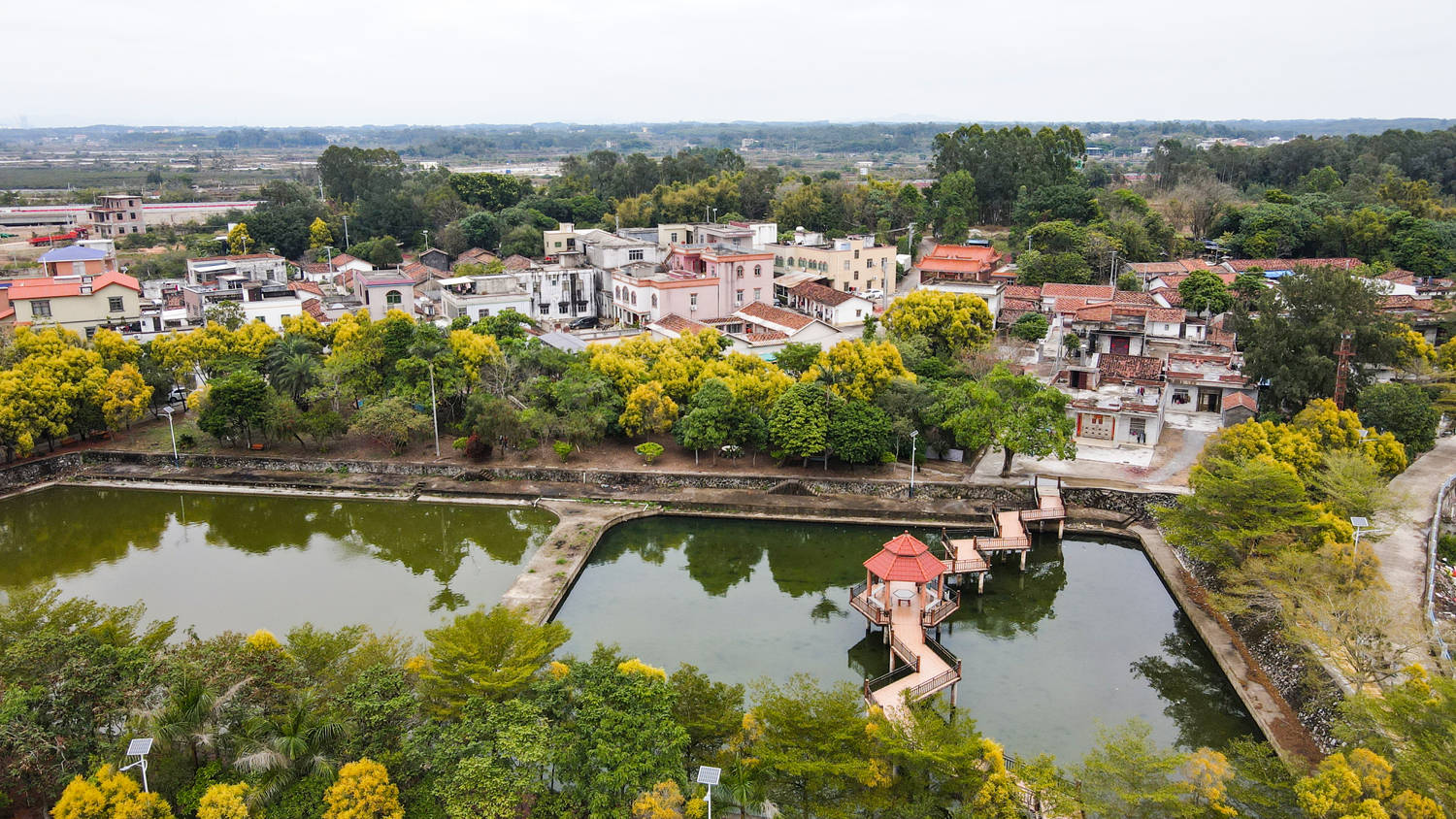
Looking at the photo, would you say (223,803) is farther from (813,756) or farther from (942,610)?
(942,610)

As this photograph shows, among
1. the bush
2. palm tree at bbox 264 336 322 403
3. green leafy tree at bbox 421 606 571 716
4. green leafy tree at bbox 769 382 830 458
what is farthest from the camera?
palm tree at bbox 264 336 322 403

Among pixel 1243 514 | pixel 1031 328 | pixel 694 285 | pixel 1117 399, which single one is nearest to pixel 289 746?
pixel 1243 514

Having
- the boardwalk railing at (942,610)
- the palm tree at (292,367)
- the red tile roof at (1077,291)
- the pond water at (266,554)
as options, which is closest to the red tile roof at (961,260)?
the red tile roof at (1077,291)

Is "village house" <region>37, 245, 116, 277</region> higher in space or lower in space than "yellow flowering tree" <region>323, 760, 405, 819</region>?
higher

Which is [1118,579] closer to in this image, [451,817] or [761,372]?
[761,372]

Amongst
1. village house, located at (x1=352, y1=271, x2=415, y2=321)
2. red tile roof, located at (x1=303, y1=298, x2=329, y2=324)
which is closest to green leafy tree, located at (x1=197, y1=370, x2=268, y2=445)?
red tile roof, located at (x1=303, y1=298, x2=329, y2=324)

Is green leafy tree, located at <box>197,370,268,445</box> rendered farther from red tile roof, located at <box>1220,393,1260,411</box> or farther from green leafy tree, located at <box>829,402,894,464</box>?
red tile roof, located at <box>1220,393,1260,411</box>
